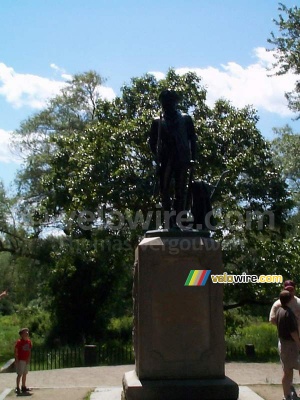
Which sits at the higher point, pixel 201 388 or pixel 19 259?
pixel 19 259

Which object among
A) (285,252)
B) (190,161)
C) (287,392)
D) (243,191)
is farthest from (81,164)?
(287,392)

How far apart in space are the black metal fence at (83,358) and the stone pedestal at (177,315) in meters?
9.55

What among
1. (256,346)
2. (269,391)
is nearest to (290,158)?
(256,346)

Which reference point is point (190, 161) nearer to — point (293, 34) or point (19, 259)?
point (293, 34)

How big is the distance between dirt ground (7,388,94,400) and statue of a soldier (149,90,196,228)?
4041 millimetres

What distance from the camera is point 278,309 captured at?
920 centimetres

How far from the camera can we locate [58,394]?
11.5 meters

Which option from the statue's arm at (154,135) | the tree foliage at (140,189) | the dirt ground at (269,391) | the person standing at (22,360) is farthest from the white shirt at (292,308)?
the tree foliage at (140,189)

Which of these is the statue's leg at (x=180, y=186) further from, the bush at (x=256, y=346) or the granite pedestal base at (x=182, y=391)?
the bush at (x=256, y=346)

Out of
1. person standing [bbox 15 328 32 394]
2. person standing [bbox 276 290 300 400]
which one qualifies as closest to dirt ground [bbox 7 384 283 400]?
person standing [bbox 15 328 32 394]

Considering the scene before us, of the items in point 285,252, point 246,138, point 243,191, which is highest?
point 246,138

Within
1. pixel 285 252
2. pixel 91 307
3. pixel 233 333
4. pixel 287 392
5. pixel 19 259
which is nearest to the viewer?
pixel 287 392

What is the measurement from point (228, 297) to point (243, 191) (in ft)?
12.3

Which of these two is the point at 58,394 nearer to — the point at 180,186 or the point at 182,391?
the point at 182,391
